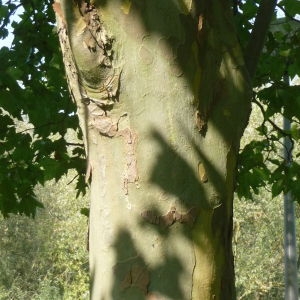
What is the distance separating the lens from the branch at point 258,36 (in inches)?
86.0

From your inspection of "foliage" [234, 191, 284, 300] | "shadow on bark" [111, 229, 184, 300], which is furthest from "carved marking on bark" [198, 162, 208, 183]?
"foliage" [234, 191, 284, 300]

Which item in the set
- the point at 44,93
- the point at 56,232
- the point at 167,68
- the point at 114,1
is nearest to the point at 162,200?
the point at 167,68

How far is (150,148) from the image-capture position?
1482 mm

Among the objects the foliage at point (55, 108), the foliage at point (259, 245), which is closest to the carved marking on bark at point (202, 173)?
the foliage at point (55, 108)

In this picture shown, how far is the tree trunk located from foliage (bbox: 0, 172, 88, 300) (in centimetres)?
1827

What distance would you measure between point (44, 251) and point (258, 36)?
19.5m

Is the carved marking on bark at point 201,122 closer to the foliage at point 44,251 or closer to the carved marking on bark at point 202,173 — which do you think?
the carved marking on bark at point 202,173

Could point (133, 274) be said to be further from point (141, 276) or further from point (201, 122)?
point (201, 122)

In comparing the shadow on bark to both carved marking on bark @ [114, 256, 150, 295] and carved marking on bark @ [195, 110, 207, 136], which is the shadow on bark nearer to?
carved marking on bark @ [114, 256, 150, 295]

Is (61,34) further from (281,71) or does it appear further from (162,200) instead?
(281,71)

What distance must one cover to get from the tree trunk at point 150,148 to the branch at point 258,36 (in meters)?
0.64

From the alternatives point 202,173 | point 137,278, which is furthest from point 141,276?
point 202,173

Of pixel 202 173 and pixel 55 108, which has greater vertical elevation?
pixel 55 108

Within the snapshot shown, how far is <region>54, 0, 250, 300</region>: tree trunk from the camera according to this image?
1.46m
